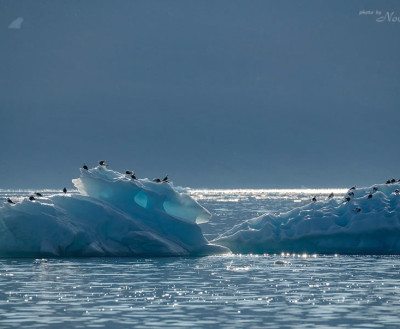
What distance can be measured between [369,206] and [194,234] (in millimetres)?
7836

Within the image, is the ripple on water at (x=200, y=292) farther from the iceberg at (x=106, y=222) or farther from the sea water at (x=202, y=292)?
the iceberg at (x=106, y=222)

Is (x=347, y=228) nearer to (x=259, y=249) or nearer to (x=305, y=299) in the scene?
(x=259, y=249)

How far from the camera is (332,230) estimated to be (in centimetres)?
4378

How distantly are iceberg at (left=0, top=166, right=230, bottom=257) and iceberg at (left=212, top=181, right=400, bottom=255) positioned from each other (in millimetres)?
1845

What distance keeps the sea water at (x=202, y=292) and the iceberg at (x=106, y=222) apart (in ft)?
2.04

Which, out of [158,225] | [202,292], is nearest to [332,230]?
[158,225]

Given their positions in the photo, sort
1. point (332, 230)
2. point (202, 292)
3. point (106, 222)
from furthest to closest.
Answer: point (332, 230) < point (106, 222) < point (202, 292)

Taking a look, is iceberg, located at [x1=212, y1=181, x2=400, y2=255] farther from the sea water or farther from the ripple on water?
the ripple on water

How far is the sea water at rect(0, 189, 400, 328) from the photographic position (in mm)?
24641

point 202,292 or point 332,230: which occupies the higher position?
point 332,230

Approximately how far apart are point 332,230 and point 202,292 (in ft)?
46.9

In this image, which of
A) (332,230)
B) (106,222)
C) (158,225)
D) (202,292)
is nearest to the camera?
(202,292)

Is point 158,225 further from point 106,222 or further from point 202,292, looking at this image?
point 202,292

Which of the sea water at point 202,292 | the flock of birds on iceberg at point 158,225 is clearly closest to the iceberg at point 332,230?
the flock of birds on iceberg at point 158,225
